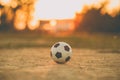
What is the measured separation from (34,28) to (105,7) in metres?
13.8

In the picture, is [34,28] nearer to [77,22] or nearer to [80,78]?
[77,22]

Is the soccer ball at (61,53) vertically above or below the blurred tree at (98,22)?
above

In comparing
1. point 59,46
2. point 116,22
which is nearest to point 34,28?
point 116,22

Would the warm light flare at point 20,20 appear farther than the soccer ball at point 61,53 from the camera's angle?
Yes

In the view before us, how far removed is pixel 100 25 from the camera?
176ft

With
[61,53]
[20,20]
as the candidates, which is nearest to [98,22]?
[20,20]

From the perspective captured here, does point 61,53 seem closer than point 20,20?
Yes

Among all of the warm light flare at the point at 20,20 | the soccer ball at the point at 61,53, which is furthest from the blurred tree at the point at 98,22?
the soccer ball at the point at 61,53

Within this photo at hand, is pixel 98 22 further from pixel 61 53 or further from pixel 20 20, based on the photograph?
pixel 61 53

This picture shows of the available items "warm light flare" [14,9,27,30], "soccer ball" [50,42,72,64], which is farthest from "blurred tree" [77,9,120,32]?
"soccer ball" [50,42,72,64]

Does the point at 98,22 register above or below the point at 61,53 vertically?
below

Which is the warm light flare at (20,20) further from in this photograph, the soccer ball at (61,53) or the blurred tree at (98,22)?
the soccer ball at (61,53)

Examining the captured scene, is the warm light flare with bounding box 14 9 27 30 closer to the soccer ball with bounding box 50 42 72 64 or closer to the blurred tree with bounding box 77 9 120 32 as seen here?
the blurred tree with bounding box 77 9 120 32

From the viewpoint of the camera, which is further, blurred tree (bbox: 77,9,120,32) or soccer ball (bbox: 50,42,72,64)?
blurred tree (bbox: 77,9,120,32)
